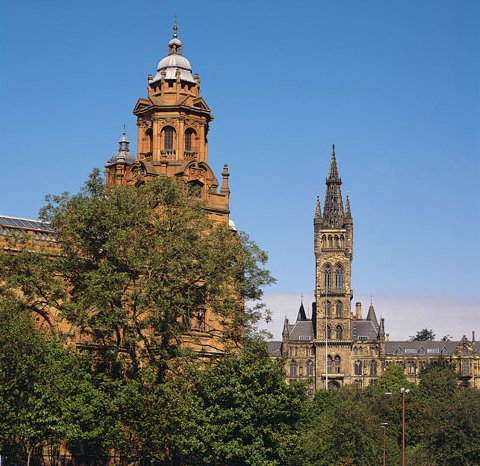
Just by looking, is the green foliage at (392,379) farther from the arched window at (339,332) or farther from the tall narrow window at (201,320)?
the tall narrow window at (201,320)

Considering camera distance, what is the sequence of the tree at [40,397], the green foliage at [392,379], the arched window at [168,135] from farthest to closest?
the green foliage at [392,379] < the arched window at [168,135] < the tree at [40,397]

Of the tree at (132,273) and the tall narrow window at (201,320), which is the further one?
the tall narrow window at (201,320)

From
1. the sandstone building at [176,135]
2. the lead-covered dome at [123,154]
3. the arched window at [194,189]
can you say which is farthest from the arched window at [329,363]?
the arched window at [194,189]

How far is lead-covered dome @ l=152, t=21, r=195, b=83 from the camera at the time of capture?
6812 centimetres

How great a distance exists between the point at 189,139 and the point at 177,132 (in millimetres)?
1154

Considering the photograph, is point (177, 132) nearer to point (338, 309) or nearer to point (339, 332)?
point (338, 309)

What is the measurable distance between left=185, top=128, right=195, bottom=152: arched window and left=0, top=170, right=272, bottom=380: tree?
1427 cm

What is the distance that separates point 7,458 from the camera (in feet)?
156

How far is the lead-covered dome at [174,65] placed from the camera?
6812 centimetres

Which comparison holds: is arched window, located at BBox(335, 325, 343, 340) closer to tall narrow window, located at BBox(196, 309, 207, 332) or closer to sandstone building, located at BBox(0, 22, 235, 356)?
sandstone building, located at BBox(0, 22, 235, 356)

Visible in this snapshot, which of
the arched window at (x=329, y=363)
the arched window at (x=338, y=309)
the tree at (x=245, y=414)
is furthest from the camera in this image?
the arched window at (x=338, y=309)

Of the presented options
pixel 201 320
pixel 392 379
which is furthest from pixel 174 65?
pixel 392 379

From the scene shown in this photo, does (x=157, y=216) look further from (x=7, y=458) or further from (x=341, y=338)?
(x=341, y=338)

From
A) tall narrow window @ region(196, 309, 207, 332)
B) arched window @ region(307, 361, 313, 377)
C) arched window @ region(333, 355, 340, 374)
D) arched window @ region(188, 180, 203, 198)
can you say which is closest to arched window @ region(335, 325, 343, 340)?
arched window @ region(333, 355, 340, 374)
